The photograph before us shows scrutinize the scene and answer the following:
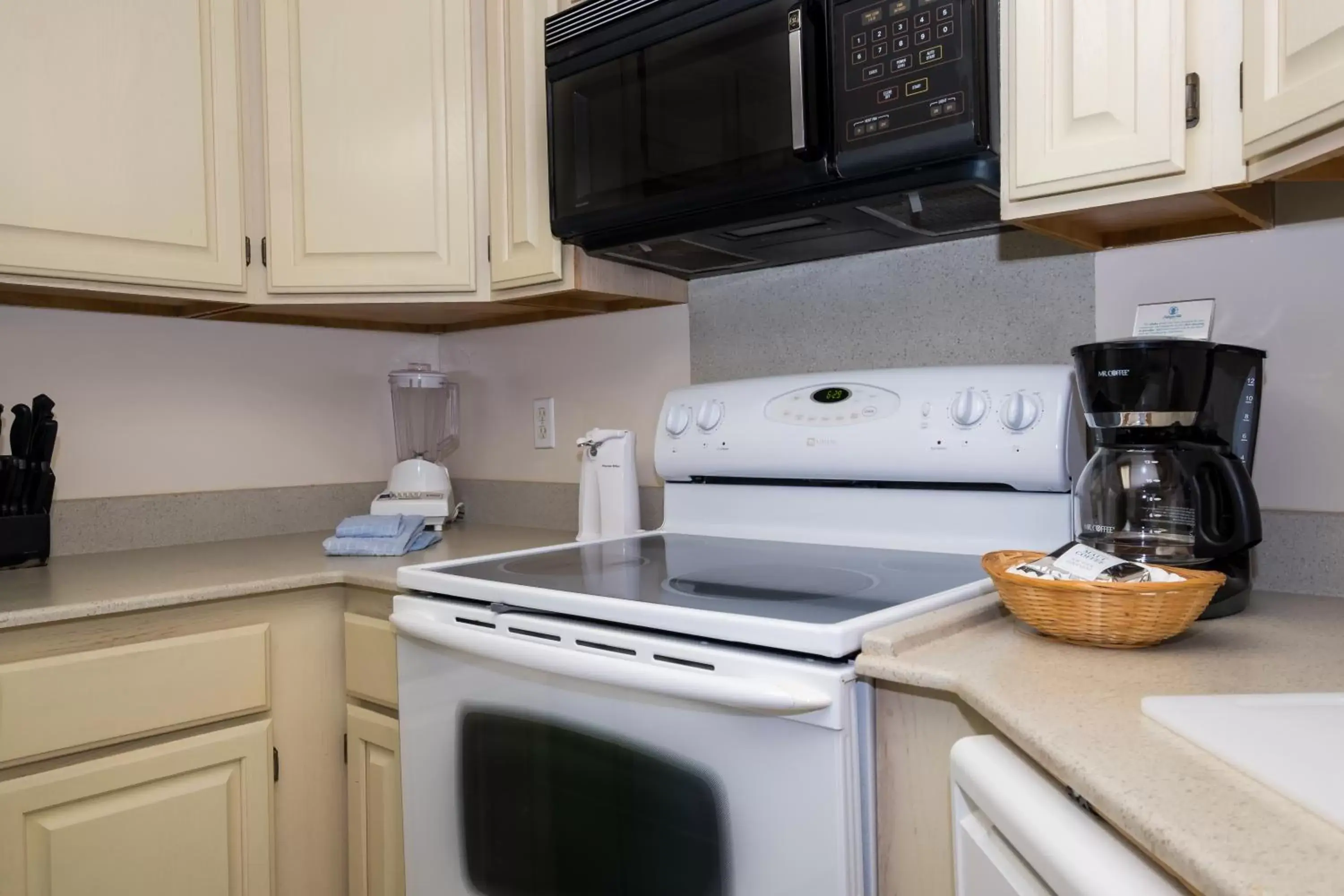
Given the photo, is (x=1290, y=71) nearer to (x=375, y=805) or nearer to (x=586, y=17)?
(x=586, y=17)

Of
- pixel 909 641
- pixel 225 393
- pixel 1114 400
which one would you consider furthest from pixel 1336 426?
pixel 225 393

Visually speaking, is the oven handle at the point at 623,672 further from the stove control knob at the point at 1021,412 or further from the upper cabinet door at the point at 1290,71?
the upper cabinet door at the point at 1290,71

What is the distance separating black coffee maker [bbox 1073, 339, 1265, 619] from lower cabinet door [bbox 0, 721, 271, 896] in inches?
50.6

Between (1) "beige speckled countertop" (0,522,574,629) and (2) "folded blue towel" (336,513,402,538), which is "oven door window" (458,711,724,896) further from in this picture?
(2) "folded blue towel" (336,513,402,538)

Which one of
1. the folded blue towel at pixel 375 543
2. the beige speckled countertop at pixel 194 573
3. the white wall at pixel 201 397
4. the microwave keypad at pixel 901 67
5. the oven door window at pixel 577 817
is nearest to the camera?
the oven door window at pixel 577 817

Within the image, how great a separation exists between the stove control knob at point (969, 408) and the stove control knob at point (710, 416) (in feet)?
1.36

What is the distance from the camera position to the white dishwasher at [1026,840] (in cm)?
55

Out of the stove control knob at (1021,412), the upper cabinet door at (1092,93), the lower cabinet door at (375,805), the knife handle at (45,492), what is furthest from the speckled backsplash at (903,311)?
the knife handle at (45,492)

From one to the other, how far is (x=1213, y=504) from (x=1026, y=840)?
1.76 ft

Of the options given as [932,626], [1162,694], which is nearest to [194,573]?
[932,626]

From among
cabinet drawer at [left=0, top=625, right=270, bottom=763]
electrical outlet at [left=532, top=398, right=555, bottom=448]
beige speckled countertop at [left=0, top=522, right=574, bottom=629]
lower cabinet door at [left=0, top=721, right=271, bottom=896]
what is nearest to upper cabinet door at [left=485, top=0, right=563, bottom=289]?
electrical outlet at [left=532, top=398, right=555, bottom=448]

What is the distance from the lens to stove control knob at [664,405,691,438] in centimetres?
161

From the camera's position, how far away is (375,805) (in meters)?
1.50

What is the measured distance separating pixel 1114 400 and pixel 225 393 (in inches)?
70.3
